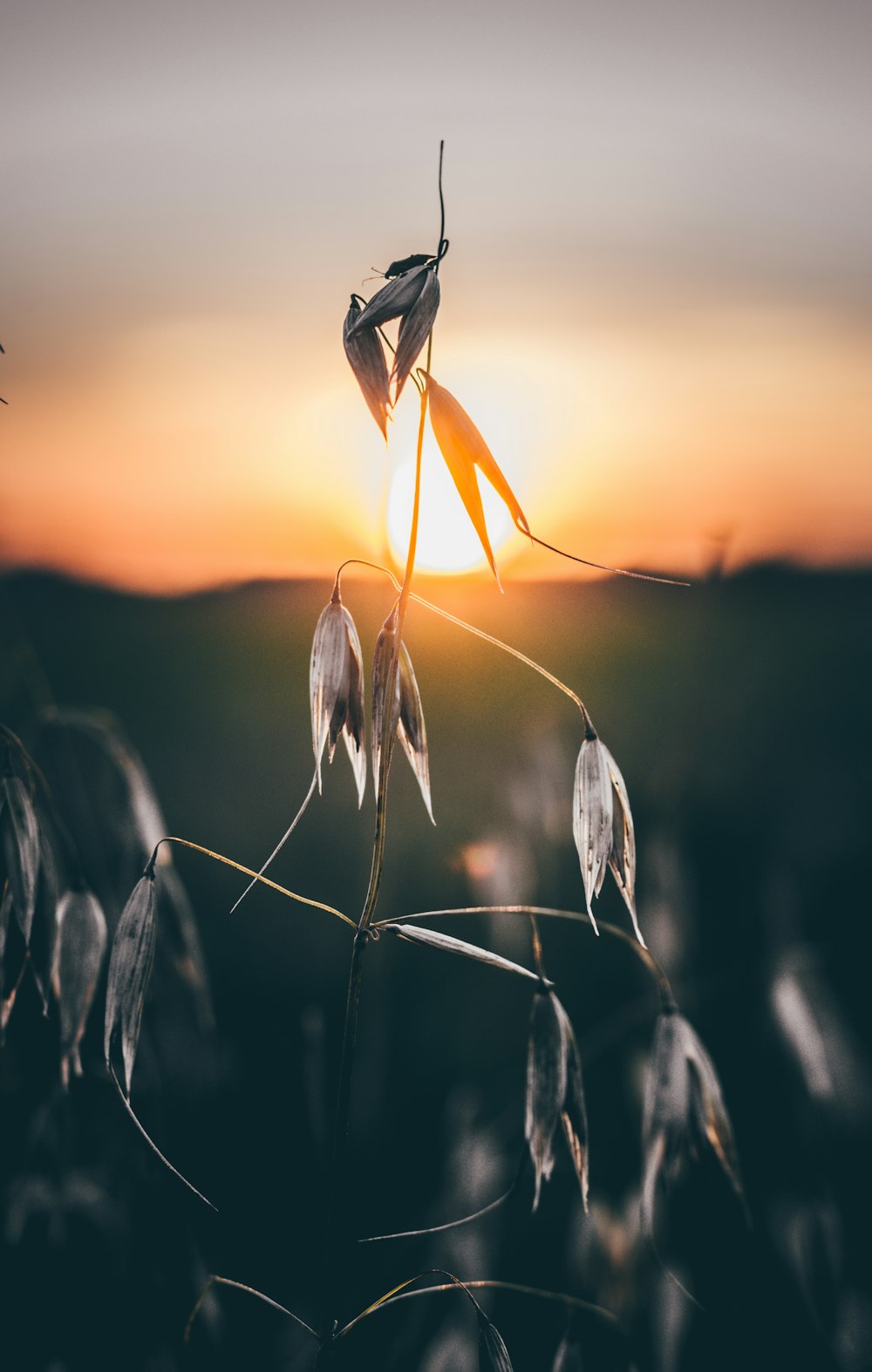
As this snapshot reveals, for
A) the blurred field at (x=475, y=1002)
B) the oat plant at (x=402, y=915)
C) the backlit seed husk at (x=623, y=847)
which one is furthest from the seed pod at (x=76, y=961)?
the backlit seed husk at (x=623, y=847)

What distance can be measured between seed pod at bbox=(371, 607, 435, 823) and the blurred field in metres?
0.22

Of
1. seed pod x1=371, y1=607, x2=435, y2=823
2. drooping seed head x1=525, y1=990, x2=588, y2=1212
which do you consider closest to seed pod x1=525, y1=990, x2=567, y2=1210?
drooping seed head x1=525, y1=990, x2=588, y2=1212

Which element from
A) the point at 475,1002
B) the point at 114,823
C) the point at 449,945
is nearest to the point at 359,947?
the point at 449,945

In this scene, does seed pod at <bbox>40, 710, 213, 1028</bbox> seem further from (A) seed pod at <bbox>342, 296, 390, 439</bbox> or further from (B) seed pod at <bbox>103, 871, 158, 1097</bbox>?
(A) seed pod at <bbox>342, 296, 390, 439</bbox>

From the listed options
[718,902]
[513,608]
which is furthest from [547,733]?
[718,902]

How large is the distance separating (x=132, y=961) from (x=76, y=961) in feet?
0.21

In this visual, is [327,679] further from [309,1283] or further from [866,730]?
[866,730]

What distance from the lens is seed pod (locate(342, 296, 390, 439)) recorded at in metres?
0.25

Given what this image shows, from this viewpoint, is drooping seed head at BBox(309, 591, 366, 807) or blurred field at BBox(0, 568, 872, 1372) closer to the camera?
drooping seed head at BBox(309, 591, 366, 807)

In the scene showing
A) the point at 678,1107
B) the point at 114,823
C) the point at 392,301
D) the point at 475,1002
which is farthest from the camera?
the point at 475,1002

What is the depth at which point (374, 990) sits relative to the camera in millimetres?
675

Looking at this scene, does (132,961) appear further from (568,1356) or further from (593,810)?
(568,1356)

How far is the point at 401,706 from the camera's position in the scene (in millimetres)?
300

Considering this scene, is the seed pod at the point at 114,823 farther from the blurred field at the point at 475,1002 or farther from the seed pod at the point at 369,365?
the seed pod at the point at 369,365
